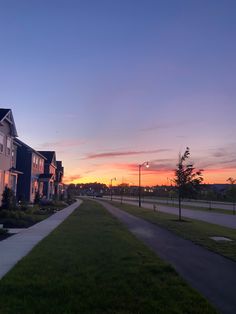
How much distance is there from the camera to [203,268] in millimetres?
10445

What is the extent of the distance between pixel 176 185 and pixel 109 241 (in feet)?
55.7

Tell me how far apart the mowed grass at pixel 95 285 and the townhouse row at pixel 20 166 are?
19.4 metres

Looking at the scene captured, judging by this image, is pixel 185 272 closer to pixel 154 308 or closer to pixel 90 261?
pixel 90 261

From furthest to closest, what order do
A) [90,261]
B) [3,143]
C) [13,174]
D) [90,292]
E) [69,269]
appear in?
1. [13,174]
2. [3,143]
3. [90,261]
4. [69,269]
5. [90,292]

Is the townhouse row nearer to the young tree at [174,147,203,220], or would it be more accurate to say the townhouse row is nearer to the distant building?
the distant building

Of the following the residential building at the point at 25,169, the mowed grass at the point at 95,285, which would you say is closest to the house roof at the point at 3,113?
the residential building at the point at 25,169

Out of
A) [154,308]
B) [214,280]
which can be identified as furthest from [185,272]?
[154,308]

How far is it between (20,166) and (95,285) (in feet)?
119

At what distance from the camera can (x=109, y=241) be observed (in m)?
14.7

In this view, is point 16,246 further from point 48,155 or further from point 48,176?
point 48,155

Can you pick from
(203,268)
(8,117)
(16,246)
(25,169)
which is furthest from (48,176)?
(203,268)

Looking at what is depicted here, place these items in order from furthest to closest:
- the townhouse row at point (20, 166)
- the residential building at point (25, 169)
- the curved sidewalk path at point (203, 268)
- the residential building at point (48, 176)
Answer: the residential building at point (48, 176)
the residential building at point (25, 169)
the townhouse row at point (20, 166)
the curved sidewalk path at point (203, 268)

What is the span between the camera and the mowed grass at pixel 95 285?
6.76 m

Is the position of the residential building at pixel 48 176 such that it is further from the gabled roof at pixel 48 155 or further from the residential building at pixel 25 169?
the residential building at pixel 25 169
